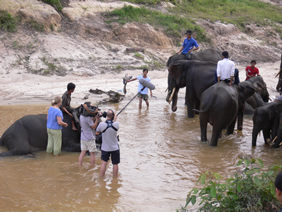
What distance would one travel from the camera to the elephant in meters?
8.03

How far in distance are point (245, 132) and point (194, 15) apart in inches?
659

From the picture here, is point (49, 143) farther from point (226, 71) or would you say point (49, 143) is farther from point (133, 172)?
point (226, 71)

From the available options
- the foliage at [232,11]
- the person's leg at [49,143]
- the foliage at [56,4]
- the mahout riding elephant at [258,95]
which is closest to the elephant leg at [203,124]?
the mahout riding elephant at [258,95]

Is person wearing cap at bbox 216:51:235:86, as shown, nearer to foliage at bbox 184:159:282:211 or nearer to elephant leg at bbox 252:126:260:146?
elephant leg at bbox 252:126:260:146

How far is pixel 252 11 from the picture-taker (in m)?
32.0

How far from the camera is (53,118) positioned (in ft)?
25.9

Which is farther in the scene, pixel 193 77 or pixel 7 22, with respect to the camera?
pixel 7 22

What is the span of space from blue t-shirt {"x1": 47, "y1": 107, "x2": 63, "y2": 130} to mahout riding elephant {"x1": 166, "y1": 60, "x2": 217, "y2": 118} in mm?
4686

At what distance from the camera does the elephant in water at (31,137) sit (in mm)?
8031

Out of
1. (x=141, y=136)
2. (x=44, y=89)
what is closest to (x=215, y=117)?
(x=141, y=136)

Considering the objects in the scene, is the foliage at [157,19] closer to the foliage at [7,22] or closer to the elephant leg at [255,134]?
the foliage at [7,22]

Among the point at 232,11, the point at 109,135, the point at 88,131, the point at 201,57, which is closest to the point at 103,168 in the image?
the point at 109,135

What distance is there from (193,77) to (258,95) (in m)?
1.85

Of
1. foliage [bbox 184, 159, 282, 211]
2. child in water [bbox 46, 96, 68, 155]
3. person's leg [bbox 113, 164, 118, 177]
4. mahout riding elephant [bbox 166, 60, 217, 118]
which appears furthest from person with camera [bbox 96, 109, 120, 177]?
mahout riding elephant [bbox 166, 60, 217, 118]
